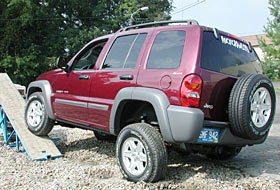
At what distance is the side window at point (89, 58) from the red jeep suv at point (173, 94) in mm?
365

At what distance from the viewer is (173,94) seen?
130 inches

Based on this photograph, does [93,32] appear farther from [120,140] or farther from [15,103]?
[120,140]

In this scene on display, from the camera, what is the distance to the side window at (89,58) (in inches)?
191

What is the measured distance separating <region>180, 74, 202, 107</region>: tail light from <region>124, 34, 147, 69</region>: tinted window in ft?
3.05

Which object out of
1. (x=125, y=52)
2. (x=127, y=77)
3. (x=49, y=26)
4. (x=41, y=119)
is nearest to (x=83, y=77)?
(x=125, y=52)

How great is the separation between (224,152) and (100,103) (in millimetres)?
2083

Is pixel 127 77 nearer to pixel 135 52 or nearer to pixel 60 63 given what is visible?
pixel 135 52

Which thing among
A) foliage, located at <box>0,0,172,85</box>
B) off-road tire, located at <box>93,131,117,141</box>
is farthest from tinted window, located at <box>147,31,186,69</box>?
foliage, located at <box>0,0,172,85</box>

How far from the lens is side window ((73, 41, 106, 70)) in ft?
15.9

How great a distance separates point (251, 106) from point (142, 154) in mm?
1415

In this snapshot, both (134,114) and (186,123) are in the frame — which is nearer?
(186,123)

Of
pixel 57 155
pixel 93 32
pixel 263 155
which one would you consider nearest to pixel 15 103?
pixel 57 155

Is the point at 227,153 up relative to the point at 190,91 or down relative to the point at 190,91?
down

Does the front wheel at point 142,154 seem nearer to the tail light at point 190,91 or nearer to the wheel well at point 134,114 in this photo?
the wheel well at point 134,114
